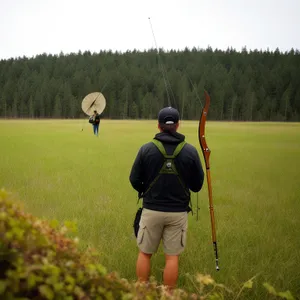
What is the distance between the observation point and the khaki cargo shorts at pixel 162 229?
143 inches

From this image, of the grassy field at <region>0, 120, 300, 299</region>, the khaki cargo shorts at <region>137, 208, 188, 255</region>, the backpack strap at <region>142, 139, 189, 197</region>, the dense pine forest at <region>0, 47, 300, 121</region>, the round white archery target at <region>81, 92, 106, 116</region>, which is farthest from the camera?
the dense pine forest at <region>0, 47, 300, 121</region>

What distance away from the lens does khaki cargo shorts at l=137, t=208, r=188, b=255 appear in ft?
11.9

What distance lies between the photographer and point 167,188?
11.8 ft

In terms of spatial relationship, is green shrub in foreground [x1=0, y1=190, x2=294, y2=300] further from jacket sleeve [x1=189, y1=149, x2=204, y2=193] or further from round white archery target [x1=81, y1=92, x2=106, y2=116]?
round white archery target [x1=81, y1=92, x2=106, y2=116]

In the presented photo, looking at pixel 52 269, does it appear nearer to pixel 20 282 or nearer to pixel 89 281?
pixel 20 282

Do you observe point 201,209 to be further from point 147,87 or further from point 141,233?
point 147,87

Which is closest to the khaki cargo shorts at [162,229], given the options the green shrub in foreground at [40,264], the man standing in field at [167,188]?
the man standing in field at [167,188]

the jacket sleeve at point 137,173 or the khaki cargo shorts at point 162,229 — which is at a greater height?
the jacket sleeve at point 137,173

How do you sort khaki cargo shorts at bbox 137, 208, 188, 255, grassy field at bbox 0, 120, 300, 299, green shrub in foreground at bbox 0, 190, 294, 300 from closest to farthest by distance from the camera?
green shrub in foreground at bbox 0, 190, 294, 300
khaki cargo shorts at bbox 137, 208, 188, 255
grassy field at bbox 0, 120, 300, 299

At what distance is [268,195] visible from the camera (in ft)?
30.5

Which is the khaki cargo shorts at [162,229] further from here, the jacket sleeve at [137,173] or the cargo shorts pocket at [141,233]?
the jacket sleeve at [137,173]

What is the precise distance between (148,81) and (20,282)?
125530 millimetres

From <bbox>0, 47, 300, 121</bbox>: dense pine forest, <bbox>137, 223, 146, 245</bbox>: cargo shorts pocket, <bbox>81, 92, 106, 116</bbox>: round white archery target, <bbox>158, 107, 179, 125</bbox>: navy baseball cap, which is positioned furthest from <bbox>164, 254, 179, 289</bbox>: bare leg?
<bbox>0, 47, 300, 121</bbox>: dense pine forest

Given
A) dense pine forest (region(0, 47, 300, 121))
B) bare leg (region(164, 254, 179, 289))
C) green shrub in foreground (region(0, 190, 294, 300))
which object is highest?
dense pine forest (region(0, 47, 300, 121))
